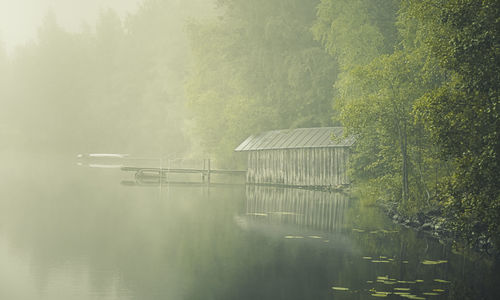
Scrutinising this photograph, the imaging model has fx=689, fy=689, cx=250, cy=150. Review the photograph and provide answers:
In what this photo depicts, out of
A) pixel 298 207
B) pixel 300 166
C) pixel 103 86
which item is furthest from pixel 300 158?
pixel 103 86

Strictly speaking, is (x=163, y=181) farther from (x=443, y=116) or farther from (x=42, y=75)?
(x=42, y=75)

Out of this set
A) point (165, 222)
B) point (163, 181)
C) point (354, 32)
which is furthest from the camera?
point (163, 181)

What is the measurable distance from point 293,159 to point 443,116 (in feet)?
72.2

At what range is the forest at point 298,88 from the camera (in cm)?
1347

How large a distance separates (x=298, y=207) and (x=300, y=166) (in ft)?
34.6

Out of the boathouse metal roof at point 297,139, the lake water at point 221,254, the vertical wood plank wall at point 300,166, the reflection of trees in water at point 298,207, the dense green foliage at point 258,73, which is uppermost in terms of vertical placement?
the dense green foliage at point 258,73

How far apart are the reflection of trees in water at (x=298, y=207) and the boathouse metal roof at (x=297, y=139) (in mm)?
2522

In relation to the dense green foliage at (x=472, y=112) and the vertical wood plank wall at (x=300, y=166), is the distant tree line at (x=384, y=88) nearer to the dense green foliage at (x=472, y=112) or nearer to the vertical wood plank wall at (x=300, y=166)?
the dense green foliage at (x=472, y=112)

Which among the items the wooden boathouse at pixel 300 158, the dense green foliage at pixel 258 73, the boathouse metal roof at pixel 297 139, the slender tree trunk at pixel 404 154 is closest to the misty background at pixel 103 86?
the dense green foliage at pixel 258 73

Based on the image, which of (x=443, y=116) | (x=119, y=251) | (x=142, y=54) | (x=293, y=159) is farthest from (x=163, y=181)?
(x=142, y=54)

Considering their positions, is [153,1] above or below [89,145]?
above

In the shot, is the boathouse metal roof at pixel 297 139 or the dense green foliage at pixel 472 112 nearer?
the dense green foliage at pixel 472 112

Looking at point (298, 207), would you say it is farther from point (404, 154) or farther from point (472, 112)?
point (472, 112)

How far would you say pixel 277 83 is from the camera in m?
43.3
